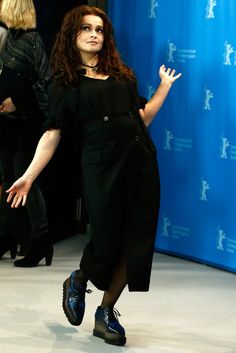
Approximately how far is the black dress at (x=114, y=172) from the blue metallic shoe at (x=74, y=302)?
0.61ft

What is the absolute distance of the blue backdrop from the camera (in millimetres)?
5543

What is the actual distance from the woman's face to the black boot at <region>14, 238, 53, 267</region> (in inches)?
69.7

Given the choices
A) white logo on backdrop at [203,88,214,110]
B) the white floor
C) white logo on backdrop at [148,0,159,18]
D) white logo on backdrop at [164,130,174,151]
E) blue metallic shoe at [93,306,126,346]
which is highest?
white logo on backdrop at [148,0,159,18]

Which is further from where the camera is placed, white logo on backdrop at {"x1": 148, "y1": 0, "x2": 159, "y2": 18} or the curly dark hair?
white logo on backdrop at {"x1": 148, "y1": 0, "x2": 159, "y2": 18}

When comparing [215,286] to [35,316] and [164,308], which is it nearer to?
[164,308]

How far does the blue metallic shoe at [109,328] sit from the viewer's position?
4.15 metres

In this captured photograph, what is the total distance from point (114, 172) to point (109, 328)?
27.9 inches

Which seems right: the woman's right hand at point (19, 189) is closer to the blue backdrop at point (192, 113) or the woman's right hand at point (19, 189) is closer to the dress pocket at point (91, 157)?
the dress pocket at point (91, 157)

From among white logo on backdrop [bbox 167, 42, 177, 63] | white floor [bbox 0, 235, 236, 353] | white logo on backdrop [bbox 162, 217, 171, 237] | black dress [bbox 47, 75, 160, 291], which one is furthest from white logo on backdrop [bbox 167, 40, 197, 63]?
black dress [bbox 47, 75, 160, 291]

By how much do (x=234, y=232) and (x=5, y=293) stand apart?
1.43 m

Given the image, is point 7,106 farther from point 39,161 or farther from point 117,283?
point 117,283

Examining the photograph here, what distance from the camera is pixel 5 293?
16.5 feet

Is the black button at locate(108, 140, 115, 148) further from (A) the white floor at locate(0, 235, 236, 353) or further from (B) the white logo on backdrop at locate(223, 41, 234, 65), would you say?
(B) the white logo on backdrop at locate(223, 41, 234, 65)

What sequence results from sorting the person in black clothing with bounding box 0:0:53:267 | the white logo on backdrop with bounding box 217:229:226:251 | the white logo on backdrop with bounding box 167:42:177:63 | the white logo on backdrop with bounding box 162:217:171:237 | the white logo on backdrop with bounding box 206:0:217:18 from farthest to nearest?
the white logo on backdrop with bounding box 162:217:171:237 < the white logo on backdrop with bounding box 167:42:177:63 < the white logo on backdrop with bounding box 217:229:226:251 < the white logo on backdrop with bounding box 206:0:217:18 < the person in black clothing with bounding box 0:0:53:267
